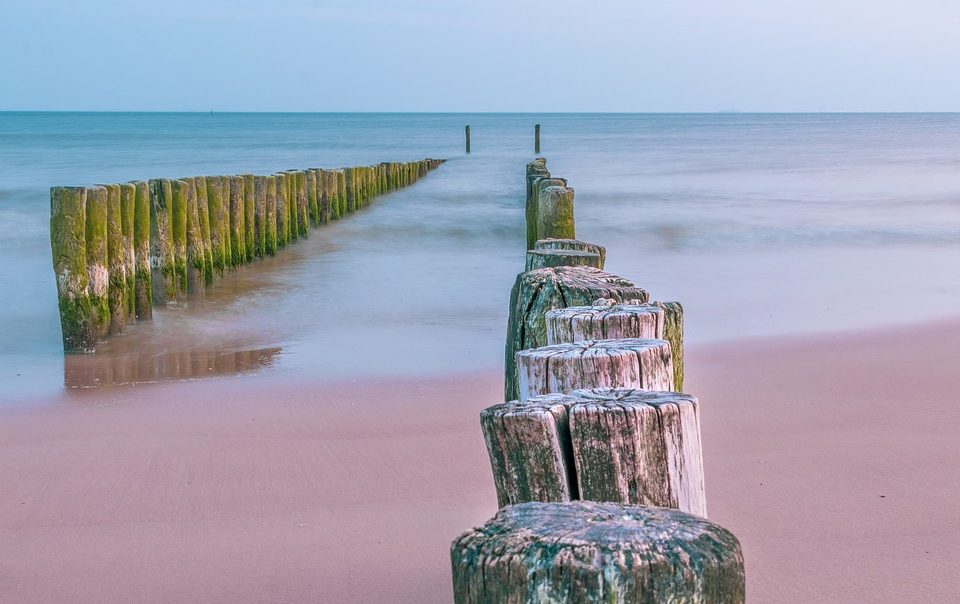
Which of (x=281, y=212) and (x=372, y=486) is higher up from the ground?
(x=281, y=212)

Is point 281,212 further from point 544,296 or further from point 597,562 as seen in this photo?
point 597,562

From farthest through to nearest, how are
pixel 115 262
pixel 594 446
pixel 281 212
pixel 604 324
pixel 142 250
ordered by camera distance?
1. pixel 281 212
2. pixel 142 250
3. pixel 115 262
4. pixel 604 324
5. pixel 594 446

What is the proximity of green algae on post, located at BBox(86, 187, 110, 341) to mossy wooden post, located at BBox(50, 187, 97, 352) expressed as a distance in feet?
0.09

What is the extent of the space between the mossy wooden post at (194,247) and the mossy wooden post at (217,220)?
284 millimetres

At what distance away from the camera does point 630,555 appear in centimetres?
121

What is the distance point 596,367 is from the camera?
197 centimetres

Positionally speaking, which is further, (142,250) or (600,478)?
(142,250)

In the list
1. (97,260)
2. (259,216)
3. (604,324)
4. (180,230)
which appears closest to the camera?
(604,324)

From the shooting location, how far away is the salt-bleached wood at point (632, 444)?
64.9 inches

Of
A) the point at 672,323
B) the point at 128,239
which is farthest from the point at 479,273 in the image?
the point at 672,323

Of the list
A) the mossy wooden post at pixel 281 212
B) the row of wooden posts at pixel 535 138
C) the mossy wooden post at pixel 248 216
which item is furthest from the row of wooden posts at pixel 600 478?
the row of wooden posts at pixel 535 138

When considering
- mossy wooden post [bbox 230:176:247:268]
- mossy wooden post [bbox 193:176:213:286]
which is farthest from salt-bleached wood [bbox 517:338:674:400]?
mossy wooden post [bbox 230:176:247:268]

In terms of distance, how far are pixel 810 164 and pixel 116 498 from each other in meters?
30.9

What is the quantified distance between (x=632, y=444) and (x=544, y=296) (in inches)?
51.5
